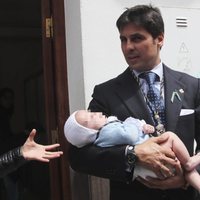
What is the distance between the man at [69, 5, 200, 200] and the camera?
142 centimetres

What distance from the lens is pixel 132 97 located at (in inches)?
A: 61.9

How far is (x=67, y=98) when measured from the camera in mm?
2275

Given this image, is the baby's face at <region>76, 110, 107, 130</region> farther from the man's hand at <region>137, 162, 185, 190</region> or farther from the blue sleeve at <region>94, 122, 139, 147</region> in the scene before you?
the man's hand at <region>137, 162, 185, 190</region>

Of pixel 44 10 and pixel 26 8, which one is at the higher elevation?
pixel 26 8

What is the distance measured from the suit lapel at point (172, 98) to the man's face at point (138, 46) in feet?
0.38

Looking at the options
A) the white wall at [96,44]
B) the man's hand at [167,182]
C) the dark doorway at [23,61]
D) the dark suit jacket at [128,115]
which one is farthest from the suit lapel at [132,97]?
the dark doorway at [23,61]

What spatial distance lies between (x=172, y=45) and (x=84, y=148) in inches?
46.0

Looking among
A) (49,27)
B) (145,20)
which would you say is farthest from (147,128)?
(49,27)

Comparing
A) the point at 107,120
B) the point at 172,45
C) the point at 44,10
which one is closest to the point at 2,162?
the point at 107,120

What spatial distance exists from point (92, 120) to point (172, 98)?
331 mm

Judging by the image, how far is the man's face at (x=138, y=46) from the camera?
158cm

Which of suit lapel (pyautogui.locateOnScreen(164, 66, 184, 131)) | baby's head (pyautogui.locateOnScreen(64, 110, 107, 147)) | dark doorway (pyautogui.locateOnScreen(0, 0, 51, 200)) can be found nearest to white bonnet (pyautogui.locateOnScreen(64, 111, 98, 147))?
baby's head (pyautogui.locateOnScreen(64, 110, 107, 147))

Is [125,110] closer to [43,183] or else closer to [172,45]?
[172,45]

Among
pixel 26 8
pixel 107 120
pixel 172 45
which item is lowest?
pixel 107 120
